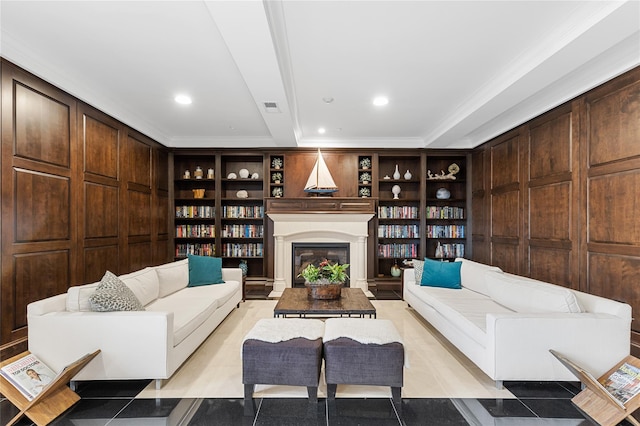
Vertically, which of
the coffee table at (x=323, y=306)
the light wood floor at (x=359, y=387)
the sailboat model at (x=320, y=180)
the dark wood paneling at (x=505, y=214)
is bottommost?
the light wood floor at (x=359, y=387)

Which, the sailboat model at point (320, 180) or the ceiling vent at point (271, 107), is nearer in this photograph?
the ceiling vent at point (271, 107)

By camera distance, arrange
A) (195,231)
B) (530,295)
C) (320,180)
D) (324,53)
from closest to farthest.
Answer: (530,295)
(324,53)
(320,180)
(195,231)

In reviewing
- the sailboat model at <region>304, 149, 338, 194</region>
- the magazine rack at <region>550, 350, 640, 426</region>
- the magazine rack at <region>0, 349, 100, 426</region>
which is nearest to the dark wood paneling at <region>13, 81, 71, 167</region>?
the magazine rack at <region>0, 349, 100, 426</region>

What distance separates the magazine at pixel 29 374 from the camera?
1.97 m

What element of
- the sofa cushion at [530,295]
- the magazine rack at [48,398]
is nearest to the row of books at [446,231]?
the sofa cushion at [530,295]

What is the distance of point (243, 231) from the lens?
6.01m

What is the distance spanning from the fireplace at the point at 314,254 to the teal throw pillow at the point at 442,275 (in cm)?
190

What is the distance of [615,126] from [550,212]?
44.8 inches

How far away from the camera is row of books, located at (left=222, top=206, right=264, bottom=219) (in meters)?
6.00

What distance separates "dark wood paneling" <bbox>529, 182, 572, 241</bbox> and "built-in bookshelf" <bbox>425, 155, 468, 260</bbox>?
182 cm

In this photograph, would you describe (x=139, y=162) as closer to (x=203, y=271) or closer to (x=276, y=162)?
(x=203, y=271)

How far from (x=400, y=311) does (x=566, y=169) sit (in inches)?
101

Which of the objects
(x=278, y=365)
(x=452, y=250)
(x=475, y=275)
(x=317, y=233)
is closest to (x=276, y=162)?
(x=317, y=233)

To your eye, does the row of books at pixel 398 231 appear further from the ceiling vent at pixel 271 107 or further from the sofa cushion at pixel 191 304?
the ceiling vent at pixel 271 107
